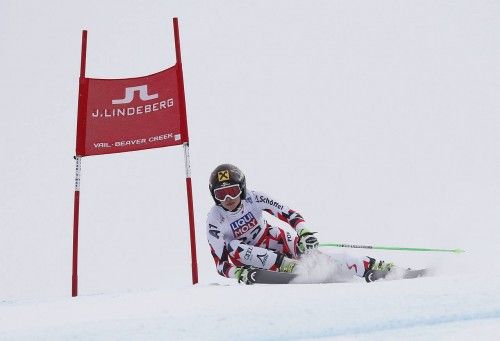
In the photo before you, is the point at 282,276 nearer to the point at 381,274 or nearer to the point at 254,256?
the point at 254,256

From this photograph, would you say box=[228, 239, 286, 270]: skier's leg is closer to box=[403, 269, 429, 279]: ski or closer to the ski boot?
the ski boot

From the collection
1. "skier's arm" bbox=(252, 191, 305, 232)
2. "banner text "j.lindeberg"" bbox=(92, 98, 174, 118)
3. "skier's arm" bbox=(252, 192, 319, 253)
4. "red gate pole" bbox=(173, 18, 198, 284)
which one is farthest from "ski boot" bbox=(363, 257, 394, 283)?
"banner text "j.lindeberg"" bbox=(92, 98, 174, 118)

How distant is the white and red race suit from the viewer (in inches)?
182

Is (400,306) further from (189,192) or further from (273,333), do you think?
(189,192)

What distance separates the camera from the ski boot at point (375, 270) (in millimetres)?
4148

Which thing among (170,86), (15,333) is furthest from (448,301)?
(170,86)

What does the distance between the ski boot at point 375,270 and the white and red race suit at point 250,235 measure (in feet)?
2.60

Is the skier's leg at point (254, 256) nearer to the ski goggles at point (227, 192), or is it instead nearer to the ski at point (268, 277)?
the ski at point (268, 277)

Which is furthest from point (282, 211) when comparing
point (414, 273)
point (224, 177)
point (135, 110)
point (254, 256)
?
point (135, 110)

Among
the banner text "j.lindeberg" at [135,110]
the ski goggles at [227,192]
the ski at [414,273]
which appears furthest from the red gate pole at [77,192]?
the ski at [414,273]

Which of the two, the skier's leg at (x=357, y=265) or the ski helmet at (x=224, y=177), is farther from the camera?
the ski helmet at (x=224, y=177)

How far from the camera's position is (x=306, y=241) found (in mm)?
4562

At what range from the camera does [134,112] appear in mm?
5512

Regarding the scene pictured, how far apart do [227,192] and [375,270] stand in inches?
61.7
